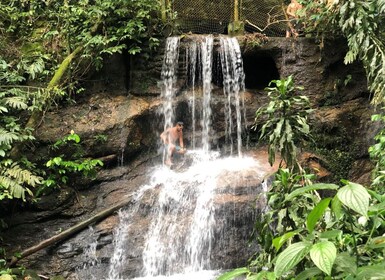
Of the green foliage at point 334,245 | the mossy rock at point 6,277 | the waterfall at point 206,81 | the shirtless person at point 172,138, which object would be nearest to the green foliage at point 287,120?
the green foliage at point 334,245

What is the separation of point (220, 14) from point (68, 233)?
297 inches

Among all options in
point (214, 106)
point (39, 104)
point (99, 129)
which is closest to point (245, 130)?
point (214, 106)

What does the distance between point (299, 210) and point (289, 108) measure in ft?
3.80

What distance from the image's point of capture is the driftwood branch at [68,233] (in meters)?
5.74

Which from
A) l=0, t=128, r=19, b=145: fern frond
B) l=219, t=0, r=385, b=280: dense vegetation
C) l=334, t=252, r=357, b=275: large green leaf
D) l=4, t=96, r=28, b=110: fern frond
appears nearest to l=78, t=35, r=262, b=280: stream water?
l=219, t=0, r=385, b=280: dense vegetation

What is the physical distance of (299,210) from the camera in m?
2.56

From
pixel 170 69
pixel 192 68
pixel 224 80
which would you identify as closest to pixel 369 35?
pixel 224 80

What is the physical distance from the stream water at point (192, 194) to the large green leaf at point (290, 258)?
462cm

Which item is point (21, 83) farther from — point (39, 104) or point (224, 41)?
point (224, 41)

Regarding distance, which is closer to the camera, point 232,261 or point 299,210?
point 299,210

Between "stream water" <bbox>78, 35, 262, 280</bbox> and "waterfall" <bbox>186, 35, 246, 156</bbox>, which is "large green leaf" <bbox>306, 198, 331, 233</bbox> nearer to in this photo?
"stream water" <bbox>78, 35, 262, 280</bbox>

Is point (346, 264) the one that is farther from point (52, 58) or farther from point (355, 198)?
point (52, 58)

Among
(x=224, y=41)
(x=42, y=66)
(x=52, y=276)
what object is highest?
(x=224, y=41)

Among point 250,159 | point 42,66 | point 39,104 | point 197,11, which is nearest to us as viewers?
point 39,104
